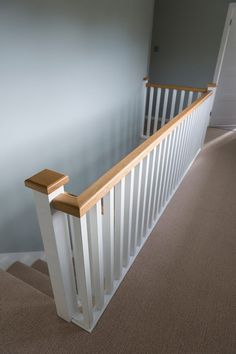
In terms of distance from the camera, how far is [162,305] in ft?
4.95

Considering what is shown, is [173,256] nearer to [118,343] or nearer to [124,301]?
[124,301]

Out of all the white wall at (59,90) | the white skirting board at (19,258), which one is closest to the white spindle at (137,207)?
the white wall at (59,90)

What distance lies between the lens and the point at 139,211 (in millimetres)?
1748

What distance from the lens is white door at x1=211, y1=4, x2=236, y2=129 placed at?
3.93 m

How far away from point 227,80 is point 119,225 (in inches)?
158

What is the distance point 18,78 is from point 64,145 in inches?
32.2

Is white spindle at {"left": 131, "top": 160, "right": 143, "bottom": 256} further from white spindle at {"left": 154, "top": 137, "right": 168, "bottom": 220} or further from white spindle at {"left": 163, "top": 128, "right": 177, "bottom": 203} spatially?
white spindle at {"left": 163, "top": 128, "right": 177, "bottom": 203}

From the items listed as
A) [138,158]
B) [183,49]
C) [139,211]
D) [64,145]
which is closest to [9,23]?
[64,145]

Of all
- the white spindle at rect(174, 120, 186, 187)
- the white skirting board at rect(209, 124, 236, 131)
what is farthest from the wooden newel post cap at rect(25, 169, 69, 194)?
the white skirting board at rect(209, 124, 236, 131)

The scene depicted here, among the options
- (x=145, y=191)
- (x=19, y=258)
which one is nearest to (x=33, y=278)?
(x=19, y=258)

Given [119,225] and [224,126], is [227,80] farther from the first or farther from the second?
[119,225]

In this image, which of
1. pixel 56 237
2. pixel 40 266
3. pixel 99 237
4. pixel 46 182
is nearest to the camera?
pixel 46 182

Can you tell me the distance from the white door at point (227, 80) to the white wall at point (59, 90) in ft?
4.65

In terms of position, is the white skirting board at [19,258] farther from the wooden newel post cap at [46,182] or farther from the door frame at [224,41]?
the door frame at [224,41]
